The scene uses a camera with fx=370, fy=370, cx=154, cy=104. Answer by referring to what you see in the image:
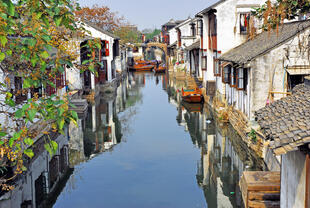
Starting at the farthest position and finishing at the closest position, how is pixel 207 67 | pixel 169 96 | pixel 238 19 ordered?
1. pixel 169 96
2. pixel 207 67
3. pixel 238 19

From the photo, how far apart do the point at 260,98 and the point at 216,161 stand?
3.67 metres

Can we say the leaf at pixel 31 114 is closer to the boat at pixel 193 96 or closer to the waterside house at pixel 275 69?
the waterside house at pixel 275 69

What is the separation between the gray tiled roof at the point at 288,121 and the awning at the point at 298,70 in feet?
25.0

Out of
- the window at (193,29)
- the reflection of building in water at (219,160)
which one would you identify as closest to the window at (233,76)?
the reflection of building in water at (219,160)

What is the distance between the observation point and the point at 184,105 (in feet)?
105

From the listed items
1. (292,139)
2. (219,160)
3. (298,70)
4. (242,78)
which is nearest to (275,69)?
(298,70)

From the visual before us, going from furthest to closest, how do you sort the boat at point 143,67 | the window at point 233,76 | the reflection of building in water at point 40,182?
the boat at point 143,67, the window at point 233,76, the reflection of building in water at point 40,182

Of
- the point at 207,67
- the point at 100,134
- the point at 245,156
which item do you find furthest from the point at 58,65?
the point at 207,67

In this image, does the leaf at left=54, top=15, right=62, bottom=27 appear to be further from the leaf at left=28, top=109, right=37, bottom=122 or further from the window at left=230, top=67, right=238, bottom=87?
the window at left=230, top=67, right=238, bottom=87

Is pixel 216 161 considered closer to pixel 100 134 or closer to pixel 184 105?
pixel 100 134

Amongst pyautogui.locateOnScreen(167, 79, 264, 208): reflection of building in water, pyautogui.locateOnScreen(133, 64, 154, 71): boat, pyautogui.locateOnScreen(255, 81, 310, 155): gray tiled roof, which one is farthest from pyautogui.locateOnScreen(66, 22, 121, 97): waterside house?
pyautogui.locateOnScreen(133, 64, 154, 71): boat

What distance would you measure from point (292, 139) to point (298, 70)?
39.5ft

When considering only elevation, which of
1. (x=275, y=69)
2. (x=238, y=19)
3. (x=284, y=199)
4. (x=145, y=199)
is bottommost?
(x=145, y=199)

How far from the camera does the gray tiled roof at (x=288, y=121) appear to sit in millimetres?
6016
